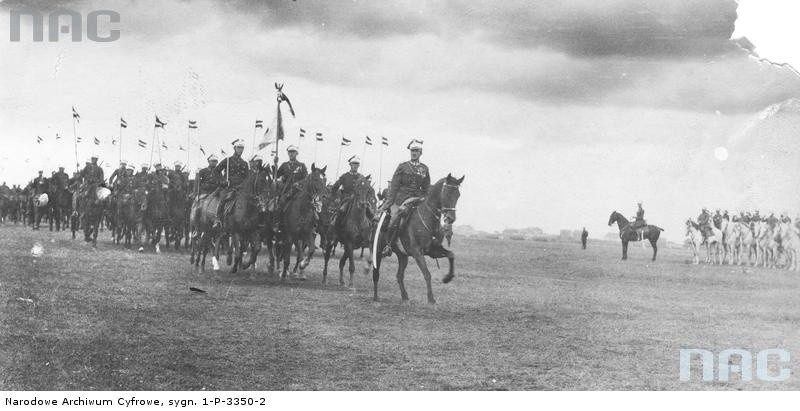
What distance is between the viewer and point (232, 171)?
1406 centimetres

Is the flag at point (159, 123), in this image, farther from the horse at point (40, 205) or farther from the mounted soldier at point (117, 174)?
the horse at point (40, 205)

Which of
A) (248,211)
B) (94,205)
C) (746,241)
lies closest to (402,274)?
(248,211)

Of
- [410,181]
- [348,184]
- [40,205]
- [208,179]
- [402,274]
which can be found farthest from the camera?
[40,205]

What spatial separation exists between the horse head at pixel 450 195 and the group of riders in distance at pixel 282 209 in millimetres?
13

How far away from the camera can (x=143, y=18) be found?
1145 centimetres

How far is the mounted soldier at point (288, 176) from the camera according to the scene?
44.2ft

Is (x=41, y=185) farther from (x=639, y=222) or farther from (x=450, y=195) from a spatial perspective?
(x=450, y=195)

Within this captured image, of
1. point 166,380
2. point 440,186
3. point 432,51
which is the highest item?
point 432,51

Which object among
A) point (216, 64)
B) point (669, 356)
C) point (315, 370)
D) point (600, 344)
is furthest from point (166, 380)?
point (216, 64)

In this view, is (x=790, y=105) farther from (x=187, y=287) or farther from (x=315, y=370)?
(x=187, y=287)

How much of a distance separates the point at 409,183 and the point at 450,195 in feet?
3.66

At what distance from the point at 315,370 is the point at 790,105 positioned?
27.5ft

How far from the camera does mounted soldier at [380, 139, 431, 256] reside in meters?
10.8

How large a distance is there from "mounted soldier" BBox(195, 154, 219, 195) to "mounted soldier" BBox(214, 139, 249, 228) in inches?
11.0
